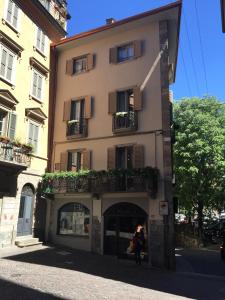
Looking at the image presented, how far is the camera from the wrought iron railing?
638 inches

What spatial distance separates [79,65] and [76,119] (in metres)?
3.75

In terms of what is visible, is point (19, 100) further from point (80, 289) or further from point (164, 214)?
point (80, 289)

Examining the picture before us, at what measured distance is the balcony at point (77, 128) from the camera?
19.5m

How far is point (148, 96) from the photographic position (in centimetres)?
1805

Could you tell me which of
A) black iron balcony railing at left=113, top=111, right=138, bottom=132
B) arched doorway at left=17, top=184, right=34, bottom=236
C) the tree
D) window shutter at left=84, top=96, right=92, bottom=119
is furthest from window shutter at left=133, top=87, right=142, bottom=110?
the tree

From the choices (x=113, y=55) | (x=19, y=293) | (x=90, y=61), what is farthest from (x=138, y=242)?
(x=90, y=61)

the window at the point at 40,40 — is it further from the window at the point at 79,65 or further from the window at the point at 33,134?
the window at the point at 33,134

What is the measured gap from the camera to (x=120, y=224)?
17.5 meters

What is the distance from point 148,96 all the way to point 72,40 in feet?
22.2

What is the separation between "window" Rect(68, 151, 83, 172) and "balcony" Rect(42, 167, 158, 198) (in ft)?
4.55

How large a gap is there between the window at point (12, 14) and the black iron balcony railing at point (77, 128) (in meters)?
6.19

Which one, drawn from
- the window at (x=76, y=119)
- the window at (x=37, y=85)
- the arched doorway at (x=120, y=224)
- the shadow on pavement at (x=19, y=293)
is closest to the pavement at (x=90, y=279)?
the shadow on pavement at (x=19, y=293)

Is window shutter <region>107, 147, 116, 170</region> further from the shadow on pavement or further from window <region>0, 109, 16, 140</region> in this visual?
the shadow on pavement

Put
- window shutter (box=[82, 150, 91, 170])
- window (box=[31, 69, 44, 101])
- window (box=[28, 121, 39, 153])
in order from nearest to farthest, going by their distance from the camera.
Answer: window (box=[28, 121, 39, 153]) → window shutter (box=[82, 150, 91, 170]) → window (box=[31, 69, 44, 101])
